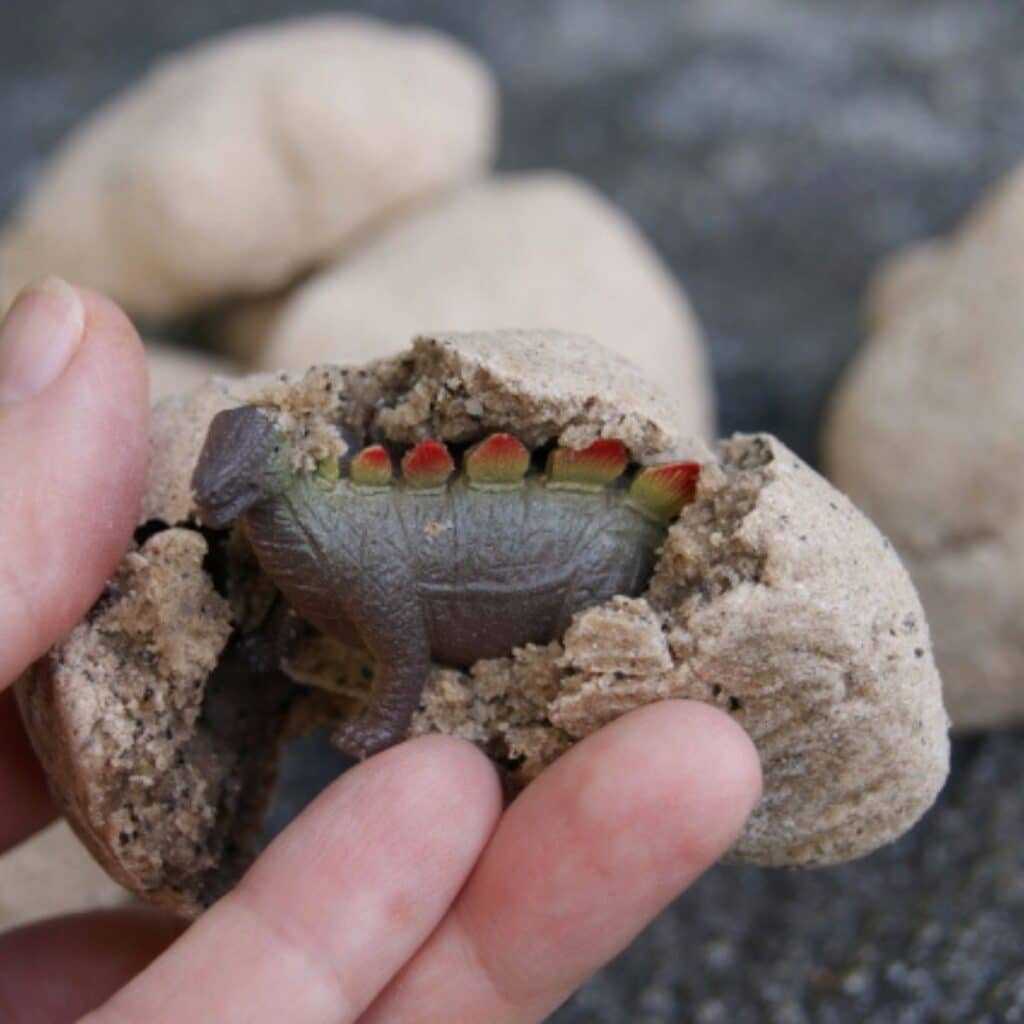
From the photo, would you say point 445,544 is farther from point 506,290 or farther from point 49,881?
point 506,290

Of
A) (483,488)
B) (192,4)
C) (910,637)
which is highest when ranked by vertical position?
(483,488)

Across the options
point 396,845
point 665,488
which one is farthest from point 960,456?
point 396,845

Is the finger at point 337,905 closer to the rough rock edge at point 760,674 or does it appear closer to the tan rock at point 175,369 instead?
the rough rock edge at point 760,674

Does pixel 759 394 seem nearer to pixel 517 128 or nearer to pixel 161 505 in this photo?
pixel 517 128

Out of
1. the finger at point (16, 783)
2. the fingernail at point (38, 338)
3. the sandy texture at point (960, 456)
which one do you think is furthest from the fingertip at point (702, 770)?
the sandy texture at point (960, 456)

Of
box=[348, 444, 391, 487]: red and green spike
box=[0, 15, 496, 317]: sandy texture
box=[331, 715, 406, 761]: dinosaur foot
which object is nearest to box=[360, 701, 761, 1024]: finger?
box=[331, 715, 406, 761]: dinosaur foot

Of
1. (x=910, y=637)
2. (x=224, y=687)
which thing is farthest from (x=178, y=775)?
(x=910, y=637)
